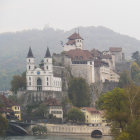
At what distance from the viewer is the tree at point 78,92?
160750 millimetres

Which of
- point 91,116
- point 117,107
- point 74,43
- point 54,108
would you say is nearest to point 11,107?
point 54,108

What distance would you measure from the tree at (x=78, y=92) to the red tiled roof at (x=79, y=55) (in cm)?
897

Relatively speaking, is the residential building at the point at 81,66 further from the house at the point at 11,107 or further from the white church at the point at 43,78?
the house at the point at 11,107

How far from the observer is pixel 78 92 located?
161 m

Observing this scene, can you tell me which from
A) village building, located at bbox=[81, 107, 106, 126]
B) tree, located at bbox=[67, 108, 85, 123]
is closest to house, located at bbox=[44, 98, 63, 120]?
tree, located at bbox=[67, 108, 85, 123]

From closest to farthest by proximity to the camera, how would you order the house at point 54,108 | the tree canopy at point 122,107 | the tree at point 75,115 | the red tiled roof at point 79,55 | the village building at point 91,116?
1. the tree canopy at point 122,107
2. the tree at point 75,115
3. the house at point 54,108
4. the village building at point 91,116
5. the red tiled roof at point 79,55

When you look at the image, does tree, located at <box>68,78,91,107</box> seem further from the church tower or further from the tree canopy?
the tree canopy

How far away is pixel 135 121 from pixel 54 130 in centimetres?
7049

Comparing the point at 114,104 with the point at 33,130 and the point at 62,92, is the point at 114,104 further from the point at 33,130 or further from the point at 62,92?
the point at 62,92

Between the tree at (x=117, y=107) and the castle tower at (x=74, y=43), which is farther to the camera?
the castle tower at (x=74, y=43)

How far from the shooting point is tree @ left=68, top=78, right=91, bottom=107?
161m

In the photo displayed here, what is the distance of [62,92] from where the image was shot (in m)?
162

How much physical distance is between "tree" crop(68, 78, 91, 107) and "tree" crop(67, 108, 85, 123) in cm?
967

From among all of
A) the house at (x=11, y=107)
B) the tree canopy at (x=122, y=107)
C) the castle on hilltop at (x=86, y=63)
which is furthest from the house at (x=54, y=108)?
the tree canopy at (x=122, y=107)
